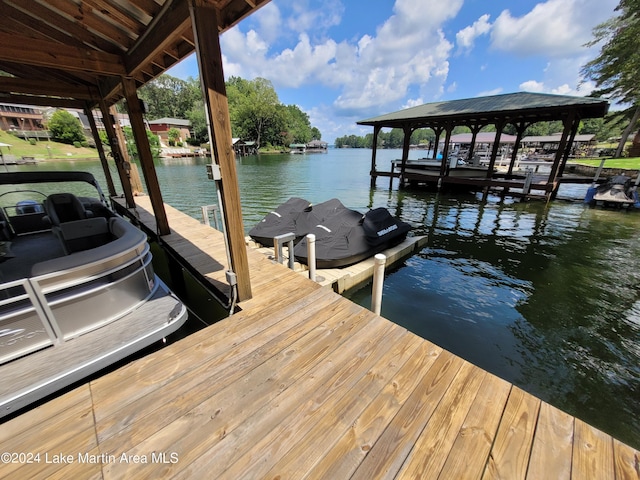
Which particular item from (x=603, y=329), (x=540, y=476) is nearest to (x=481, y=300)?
(x=603, y=329)

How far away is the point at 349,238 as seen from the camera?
219 inches

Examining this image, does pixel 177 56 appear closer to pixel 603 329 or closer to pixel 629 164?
pixel 603 329

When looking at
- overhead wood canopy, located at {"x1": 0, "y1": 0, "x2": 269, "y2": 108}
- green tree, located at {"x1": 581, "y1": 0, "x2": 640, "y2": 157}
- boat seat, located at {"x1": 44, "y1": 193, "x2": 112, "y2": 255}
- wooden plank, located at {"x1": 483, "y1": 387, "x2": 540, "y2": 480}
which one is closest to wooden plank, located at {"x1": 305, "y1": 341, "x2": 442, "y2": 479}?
wooden plank, located at {"x1": 483, "y1": 387, "x2": 540, "y2": 480}

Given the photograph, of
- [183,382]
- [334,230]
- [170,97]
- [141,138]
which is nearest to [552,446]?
[183,382]

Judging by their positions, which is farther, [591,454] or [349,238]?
[349,238]

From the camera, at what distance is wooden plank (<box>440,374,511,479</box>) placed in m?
1.42

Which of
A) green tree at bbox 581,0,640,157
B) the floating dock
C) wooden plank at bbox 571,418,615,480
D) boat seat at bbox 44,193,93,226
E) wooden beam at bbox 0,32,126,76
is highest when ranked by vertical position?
green tree at bbox 581,0,640,157

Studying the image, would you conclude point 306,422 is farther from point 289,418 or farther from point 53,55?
point 53,55

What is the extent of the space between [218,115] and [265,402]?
2.40m

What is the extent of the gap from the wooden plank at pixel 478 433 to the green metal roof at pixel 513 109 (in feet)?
42.8

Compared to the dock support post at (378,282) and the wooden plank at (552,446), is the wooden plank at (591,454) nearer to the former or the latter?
the wooden plank at (552,446)

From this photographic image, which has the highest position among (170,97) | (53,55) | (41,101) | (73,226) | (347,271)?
(170,97)

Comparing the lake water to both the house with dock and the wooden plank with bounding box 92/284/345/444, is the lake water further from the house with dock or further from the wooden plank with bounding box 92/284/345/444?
the wooden plank with bounding box 92/284/345/444

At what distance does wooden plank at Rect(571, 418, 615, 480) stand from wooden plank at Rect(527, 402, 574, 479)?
3 centimetres
